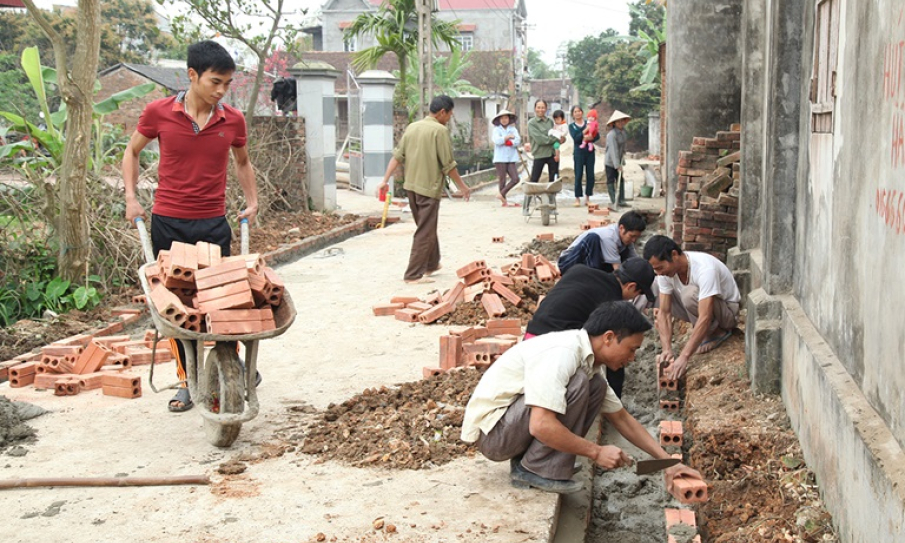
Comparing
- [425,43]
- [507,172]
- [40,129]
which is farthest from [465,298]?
[425,43]

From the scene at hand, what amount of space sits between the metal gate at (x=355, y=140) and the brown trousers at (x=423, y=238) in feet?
35.6

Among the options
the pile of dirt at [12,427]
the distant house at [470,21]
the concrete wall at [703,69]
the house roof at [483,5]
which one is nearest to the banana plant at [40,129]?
the pile of dirt at [12,427]

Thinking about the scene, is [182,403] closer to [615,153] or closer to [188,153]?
[188,153]

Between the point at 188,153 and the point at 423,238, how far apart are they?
16.8 ft

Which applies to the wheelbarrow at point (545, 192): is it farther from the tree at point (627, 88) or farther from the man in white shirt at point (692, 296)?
the tree at point (627, 88)

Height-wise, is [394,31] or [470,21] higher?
[470,21]

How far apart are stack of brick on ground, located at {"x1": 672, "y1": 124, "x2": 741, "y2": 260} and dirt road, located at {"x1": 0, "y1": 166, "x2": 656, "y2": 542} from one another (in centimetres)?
319

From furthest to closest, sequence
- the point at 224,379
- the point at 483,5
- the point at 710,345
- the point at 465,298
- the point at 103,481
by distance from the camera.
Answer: the point at 483,5, the point at 465,298, the point at 710,345, the point at 224,379, the point at 103,481

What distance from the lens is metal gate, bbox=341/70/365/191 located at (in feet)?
72.5

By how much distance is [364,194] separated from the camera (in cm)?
2183

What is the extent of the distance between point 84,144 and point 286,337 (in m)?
2.79

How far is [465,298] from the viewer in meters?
9.48

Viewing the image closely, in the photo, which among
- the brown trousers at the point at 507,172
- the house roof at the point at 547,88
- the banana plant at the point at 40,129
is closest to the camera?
the banana plant at the point at 40,129

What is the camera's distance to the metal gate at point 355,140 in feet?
72.5
